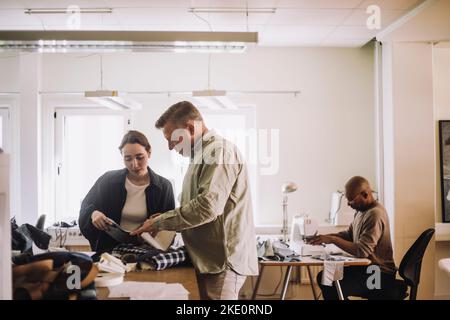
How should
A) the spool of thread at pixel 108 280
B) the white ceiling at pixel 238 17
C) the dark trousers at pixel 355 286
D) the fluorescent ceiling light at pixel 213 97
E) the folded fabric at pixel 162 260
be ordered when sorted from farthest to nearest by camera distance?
the white ceiling at pixel 238 17, the fluorescent ceiling light at pixel 213 97, the dark trousers at pixel 355 286, the folded fabric at pixel 162 260, the spool of thread at pixel 108 280

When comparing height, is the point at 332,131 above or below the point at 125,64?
below

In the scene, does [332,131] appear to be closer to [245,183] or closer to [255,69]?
[255,69]

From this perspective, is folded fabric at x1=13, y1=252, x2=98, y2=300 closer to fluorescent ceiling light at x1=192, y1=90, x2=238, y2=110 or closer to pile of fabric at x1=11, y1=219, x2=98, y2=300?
pile of fabric at x1=11, y1=219, x2=98, y2=300

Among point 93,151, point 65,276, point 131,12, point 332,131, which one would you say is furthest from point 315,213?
point 65,276

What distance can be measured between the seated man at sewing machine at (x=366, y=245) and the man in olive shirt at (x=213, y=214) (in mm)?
1224

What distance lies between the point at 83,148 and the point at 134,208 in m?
2.49

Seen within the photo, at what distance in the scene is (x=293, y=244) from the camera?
3.52m

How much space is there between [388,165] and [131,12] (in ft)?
8.53

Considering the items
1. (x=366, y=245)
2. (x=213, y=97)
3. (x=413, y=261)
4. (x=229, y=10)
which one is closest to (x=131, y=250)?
(x=213, y=97)

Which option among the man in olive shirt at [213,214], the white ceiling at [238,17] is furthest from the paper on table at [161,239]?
the white ceiling at [238,17]

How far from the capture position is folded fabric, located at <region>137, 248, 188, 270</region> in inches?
80.2

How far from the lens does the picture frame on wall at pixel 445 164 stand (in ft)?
14.0

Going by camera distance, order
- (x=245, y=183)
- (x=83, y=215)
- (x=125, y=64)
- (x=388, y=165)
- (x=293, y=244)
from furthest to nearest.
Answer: (x=125, y=64)
(x=388, y=165)
(x=293, y=244)
(x=83, y=215)
(x=245, y=183)

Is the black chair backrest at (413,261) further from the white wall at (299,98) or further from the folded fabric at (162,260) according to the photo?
the white wall at (299,98)
